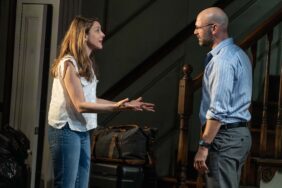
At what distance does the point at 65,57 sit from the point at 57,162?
1.70ft

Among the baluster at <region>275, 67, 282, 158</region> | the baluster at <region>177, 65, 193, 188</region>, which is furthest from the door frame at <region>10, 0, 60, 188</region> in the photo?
the baluster at <region>275, 67, 282, 158</region>

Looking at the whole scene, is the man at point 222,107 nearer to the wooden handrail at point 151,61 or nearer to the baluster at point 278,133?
the baluster at point 278,133

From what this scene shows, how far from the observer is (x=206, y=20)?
281 centimetres

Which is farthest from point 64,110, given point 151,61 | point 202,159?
point 151,61

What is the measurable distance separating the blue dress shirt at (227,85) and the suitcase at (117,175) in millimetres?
1358

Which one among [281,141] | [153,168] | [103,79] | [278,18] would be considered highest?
[278,18]

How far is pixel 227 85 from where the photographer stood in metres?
2.66

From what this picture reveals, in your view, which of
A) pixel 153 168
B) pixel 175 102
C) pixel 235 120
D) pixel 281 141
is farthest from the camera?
pixel 175 102

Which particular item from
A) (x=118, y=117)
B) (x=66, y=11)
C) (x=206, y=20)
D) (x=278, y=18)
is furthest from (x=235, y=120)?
(x=118, y=117)

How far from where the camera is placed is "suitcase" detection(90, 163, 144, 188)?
4.07 m

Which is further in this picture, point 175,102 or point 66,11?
point 175,102

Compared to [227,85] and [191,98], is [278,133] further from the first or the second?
[227,85]

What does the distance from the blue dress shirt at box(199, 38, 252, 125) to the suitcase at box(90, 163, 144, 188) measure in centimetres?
136

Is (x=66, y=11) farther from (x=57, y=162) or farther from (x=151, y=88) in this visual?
(x=57, y=162)
